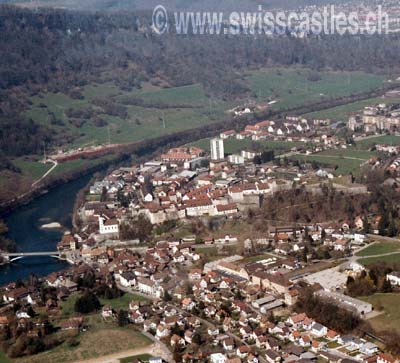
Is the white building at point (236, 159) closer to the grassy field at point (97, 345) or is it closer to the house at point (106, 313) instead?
the house at point (106, 313)

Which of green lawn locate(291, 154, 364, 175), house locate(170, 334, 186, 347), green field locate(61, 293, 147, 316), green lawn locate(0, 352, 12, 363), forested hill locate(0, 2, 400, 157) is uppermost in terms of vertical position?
forested hill locate(0, 2, 400, 157)

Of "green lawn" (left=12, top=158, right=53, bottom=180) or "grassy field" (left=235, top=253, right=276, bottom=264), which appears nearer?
"grassy field" (left=235, top=253, right=276, bottom=264)

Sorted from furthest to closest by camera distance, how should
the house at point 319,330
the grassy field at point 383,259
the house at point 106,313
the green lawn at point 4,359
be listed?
1. the grassy field at point 383,259
2. the house at point 106,313
3. the green lawn at point 4,359
4. the house at point 319,330

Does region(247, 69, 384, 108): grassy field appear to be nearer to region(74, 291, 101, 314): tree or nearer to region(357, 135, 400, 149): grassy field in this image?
region(357, 135, 400, 149): grassy field

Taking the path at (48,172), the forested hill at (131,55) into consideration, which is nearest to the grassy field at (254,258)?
the path at (48,172)

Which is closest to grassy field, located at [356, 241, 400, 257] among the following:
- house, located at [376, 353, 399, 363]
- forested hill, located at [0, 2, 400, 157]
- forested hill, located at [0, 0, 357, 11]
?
house, located at [376, 353, 399, 363]

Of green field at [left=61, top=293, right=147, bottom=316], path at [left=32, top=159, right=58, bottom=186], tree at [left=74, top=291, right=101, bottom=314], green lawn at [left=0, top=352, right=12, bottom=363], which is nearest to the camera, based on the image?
green lawn at [left=0, top=352, right=12, bottom=363]

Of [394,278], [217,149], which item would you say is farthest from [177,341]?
[217,149]
